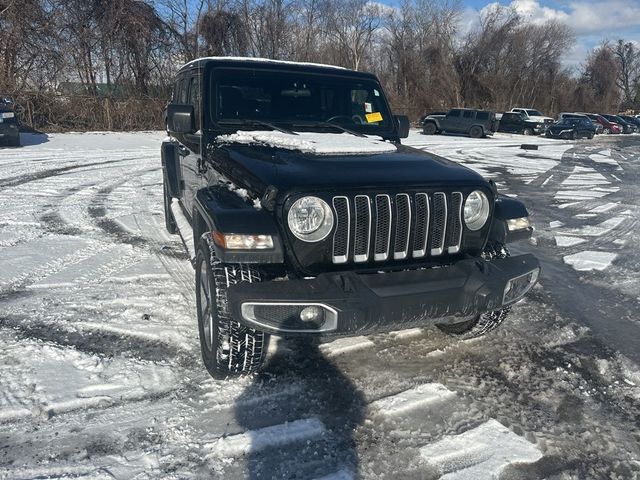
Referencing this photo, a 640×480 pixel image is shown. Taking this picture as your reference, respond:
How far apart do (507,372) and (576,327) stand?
3.50 ft

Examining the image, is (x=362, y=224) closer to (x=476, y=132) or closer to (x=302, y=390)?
(x=302, y=390)

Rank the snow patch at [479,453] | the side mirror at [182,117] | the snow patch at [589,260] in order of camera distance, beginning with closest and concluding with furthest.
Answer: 1. the snow patch at [479,453]
2. the side mirror at [182,117]
3. the snow patch at [589,260]

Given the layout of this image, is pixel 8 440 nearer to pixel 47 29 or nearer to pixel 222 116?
pixel 222 116

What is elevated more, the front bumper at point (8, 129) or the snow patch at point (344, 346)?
the front bumper at point (8, 129)

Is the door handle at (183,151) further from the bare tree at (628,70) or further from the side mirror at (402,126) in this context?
the bare tree at (628,70)

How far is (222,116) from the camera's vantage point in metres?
4.19

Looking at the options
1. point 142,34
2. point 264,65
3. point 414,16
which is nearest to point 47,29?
point 142,34

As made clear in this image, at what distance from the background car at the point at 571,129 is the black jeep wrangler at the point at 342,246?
1202 inches

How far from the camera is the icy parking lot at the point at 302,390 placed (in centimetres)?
253

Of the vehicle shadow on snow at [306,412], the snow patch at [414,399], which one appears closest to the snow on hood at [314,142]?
the vehicle shadow on snow at [306,412]

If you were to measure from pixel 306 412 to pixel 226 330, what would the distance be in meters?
0.63

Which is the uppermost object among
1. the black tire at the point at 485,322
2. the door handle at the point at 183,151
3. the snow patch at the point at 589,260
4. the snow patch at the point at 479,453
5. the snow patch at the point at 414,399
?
the door handle at the point at 183,151

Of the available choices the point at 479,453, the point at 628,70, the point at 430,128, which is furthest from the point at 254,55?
the point at 628,70

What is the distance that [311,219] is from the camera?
9.34 feet
